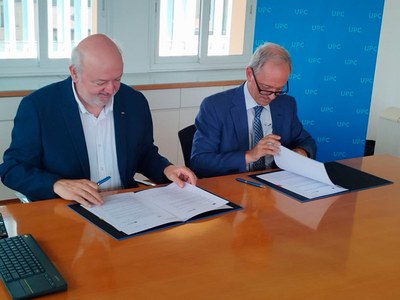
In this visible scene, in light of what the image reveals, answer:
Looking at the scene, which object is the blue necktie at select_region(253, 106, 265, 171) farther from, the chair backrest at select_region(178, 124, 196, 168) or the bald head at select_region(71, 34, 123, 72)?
the bald head at select_region(71, 34, 123, 72)

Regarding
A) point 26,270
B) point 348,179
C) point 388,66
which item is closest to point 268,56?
point 348,179

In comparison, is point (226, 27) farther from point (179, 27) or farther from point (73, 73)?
point (73, 73)

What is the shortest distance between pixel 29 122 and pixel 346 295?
1.48 metres

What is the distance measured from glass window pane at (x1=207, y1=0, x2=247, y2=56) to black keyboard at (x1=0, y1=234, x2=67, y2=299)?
3784 mm

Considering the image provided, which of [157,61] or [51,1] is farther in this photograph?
[157,61]

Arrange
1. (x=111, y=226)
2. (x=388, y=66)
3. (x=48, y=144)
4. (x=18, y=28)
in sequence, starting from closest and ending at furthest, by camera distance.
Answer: (x=111, y=226), (x=48, y=144), (x=18, y=28), (x=388, y=66)


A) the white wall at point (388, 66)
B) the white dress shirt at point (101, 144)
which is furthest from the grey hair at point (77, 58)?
the white wall at point (388, 66)

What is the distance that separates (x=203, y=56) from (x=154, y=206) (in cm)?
326

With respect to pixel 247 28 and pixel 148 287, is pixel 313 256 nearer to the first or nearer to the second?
pixel 148 287

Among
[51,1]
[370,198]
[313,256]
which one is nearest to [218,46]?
[51,1]

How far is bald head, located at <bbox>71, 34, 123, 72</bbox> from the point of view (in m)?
2.19

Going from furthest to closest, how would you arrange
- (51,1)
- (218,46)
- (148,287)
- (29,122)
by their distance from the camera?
1. (218,46)
2. (51,1)
3. (29,122)
4. (148,287)

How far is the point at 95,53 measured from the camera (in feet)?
7.18

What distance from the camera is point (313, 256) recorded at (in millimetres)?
1755
